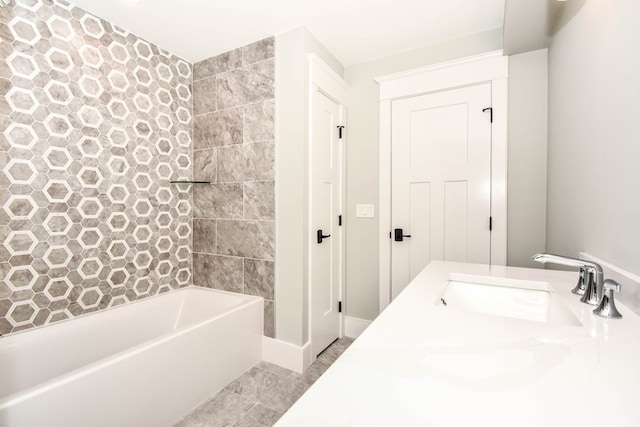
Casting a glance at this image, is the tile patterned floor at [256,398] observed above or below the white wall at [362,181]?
Result: below

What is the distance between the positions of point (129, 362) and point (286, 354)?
109 centimetres

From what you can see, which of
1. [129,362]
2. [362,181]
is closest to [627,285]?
[362,181]

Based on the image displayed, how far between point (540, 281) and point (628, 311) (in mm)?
370

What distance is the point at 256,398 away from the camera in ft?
6.16

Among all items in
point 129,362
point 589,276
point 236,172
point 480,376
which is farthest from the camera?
point 236,172

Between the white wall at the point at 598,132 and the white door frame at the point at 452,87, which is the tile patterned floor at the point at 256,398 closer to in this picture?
the white door frame at the point at 452,87

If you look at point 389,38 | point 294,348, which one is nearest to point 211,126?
point 389,38

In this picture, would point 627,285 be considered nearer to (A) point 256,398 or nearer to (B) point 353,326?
(A) point 256,398

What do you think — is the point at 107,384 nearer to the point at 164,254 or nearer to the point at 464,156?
the point at 164,254

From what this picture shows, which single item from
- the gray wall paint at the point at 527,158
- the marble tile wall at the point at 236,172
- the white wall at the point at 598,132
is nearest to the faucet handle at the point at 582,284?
the white wall at the point at 598,132

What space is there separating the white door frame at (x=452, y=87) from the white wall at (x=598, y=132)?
365 mm

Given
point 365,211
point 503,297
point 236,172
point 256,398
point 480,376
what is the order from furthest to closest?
point 365,211 < point 236,172 < point 256,398 < point 503,297 < point 480,376

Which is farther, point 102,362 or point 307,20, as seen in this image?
point 307,20

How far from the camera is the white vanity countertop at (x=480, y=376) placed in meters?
0.47
